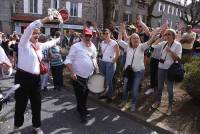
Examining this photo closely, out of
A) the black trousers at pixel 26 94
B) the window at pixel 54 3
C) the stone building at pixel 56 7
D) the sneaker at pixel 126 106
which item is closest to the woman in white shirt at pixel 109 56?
the sneaker at pixel 126 106

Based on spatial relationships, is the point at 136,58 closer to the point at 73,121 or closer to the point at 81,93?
the point at 81,93

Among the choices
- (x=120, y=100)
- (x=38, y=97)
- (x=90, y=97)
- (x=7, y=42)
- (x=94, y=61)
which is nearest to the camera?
(x=38, y=97)

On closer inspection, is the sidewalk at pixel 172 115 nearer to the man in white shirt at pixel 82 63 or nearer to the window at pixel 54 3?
the man in white shirt at pixel 82 63

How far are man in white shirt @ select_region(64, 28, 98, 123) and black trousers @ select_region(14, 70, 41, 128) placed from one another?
1096mm

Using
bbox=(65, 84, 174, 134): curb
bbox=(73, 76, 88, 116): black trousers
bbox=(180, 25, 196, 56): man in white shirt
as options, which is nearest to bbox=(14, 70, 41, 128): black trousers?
bbox=(73, 76, 88, 116): black trousers

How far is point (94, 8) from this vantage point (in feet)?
132

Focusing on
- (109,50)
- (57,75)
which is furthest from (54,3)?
(109,50)

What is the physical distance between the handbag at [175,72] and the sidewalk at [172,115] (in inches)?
34.8

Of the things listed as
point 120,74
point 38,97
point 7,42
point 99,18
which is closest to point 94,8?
point 99,18

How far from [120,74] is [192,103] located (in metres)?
2.25

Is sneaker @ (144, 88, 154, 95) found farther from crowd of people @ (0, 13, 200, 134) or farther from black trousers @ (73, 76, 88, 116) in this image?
black trousers @ (73, 76, 88, 116)

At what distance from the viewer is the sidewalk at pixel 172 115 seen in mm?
6673

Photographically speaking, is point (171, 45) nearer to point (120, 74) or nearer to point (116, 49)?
point (116, 49)

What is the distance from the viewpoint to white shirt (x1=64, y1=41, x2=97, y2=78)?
22.3ft
